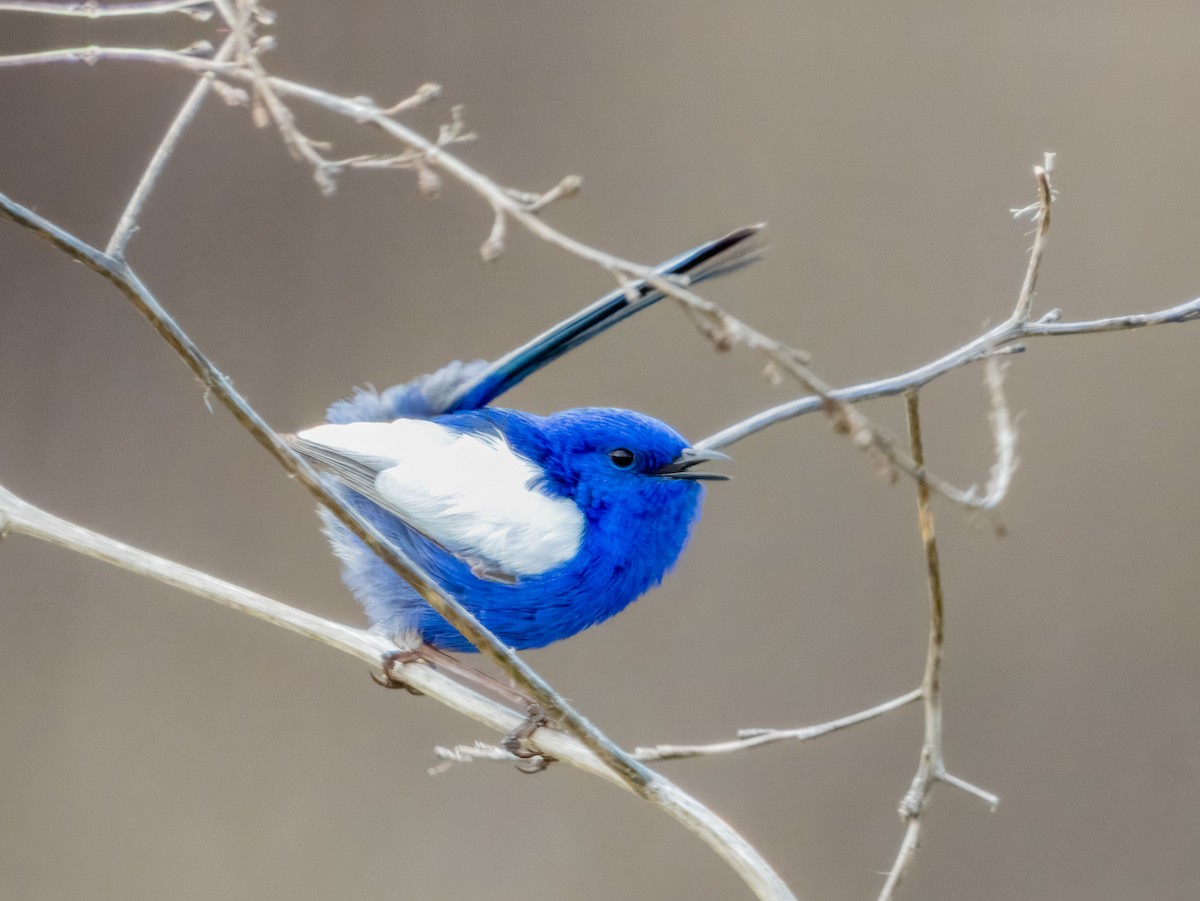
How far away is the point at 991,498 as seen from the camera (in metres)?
0.51

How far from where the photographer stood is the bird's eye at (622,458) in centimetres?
94

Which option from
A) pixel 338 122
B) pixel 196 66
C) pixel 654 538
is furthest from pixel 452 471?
pixel 338 122

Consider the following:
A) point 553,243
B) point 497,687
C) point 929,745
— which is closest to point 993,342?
point 929,745

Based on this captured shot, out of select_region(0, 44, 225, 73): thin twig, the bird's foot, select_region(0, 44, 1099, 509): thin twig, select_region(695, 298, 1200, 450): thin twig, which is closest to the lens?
select_region(0, 44, 1099, 509): thin twig

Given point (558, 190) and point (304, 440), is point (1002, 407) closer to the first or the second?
point (558, 190)

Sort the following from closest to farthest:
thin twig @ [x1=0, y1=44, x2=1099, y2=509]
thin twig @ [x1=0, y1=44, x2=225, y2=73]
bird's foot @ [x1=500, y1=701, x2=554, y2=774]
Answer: thin twig @ [x1=0, y1=44, x2=1099, y2=509] → thin twig @ [x1=0, y1=44, x2=225, y2=73] → bird's foot @ [x1=500, y1=701, x2=554, y2=774]

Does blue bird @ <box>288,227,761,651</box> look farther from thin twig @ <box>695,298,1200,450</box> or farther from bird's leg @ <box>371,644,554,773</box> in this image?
thin twig @ <box>695,298,1200,450</box>

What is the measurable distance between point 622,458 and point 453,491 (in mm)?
150

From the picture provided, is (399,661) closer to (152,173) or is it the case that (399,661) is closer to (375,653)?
(375,653)

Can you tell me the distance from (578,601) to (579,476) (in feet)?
0.37

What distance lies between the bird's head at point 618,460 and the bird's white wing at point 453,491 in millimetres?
30

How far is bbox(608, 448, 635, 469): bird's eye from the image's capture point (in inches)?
37.1

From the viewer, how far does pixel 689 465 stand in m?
0.93

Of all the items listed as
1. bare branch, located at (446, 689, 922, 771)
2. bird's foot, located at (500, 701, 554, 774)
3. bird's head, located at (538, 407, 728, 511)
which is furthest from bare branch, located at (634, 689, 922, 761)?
bird's head, located at (538, 407, 728, 511)
